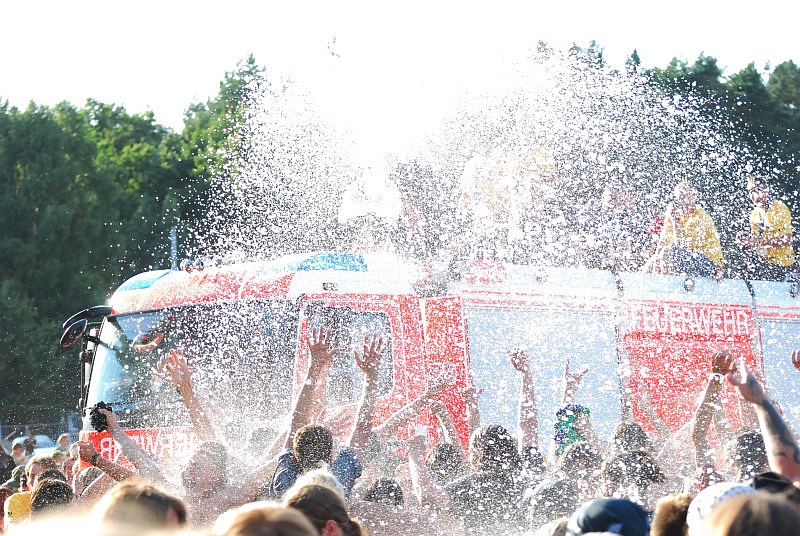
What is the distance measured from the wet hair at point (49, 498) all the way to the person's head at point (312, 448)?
1.18 m

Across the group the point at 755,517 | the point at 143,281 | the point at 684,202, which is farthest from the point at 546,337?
the point at 755,517

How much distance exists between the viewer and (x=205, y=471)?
20.0 feet

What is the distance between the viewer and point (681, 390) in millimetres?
11641

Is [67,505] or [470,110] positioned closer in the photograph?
[67,505]

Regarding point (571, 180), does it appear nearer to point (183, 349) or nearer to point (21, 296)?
point (183, 349)

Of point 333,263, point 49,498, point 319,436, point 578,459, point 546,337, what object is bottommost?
point 578,459

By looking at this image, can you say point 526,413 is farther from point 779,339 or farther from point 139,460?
point 779,339

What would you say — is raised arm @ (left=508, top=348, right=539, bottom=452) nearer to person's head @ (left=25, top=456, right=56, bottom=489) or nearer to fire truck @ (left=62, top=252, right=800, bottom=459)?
fire truck @ (left=62, top=252, right=800, bottom=459)

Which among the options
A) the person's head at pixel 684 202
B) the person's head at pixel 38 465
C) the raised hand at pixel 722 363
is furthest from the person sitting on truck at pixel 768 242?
the person's head at pixel 38 465

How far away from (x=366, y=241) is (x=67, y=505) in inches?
318

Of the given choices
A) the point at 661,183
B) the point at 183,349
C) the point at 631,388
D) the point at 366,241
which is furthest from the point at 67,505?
the point at 661,183

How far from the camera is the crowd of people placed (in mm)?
3650

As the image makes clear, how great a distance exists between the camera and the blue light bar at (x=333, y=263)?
10.1 meters

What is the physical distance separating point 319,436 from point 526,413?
9.21 feet
